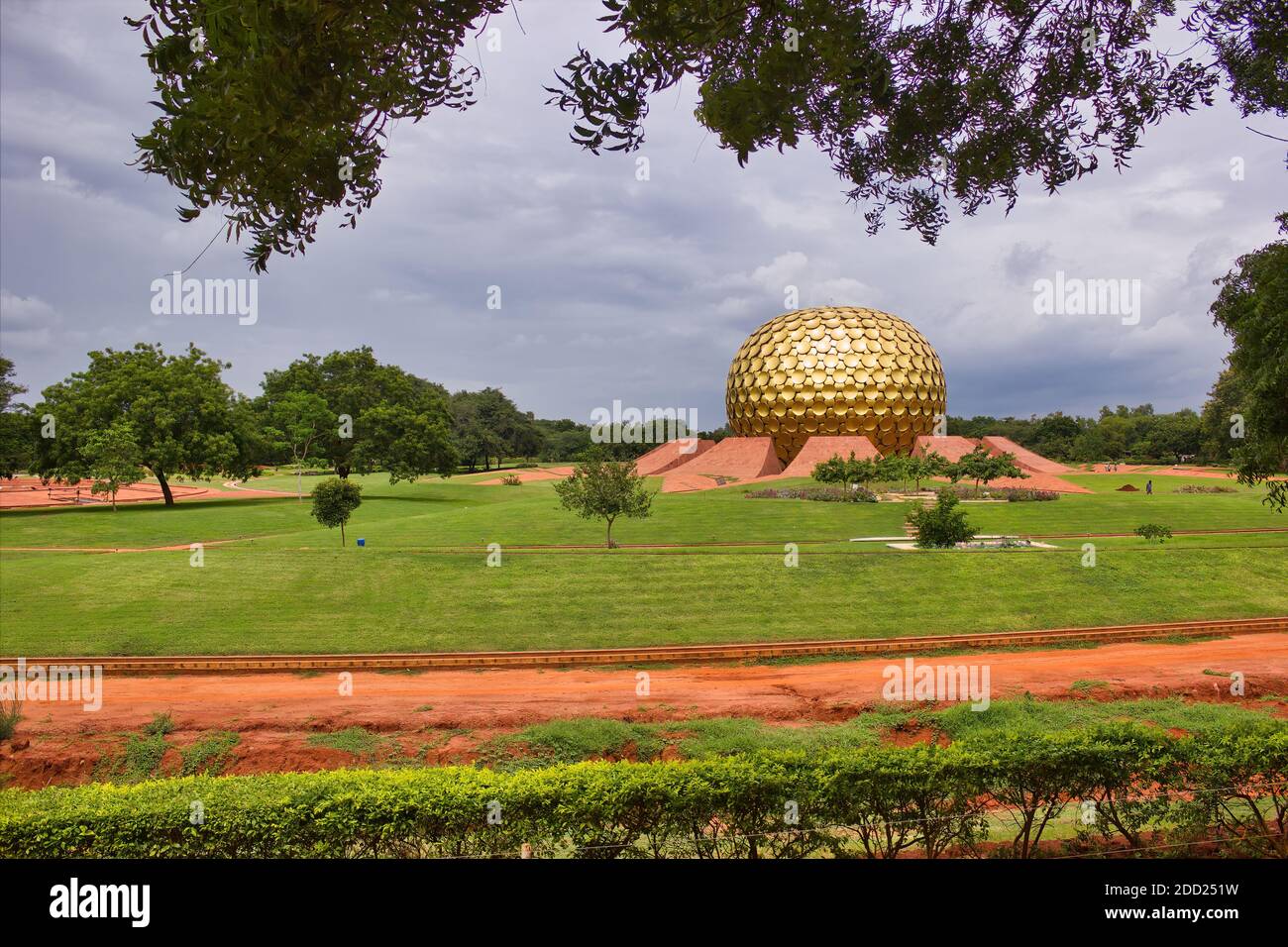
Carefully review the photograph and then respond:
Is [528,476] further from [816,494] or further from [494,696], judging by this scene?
[494,696]

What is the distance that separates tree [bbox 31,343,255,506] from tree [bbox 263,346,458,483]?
6.80 meters

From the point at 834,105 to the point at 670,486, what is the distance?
106 ft

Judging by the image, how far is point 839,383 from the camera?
44594 mm

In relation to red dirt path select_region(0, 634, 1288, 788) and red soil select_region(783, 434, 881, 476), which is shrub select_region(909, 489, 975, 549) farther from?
red soil select_region(783, 434, 881, 476)

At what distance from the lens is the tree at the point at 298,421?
44312mm

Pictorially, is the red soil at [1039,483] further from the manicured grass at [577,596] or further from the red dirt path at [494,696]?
the red dirt path at [494,696]

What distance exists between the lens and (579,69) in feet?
16.3

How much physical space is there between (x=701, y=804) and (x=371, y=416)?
41862mm

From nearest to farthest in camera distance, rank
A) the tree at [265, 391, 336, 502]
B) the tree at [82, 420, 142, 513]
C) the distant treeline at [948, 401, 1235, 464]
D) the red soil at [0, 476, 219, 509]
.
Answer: the tree at [82, 420, 142, 513]
the red soil at [0, 476, 219, 509]
the tree at [265, 391, 336, 502]
the distant treeline at [948, 401, 1235, 464]

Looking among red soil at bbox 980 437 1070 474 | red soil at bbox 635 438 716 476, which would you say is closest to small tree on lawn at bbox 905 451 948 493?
red soil at bbox 980 437 1070 474

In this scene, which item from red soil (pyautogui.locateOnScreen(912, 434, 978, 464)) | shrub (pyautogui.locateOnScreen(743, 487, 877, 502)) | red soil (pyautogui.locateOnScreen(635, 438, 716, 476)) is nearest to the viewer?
shrub (pyautogui.locateOnScreen(743, 487, 877, 502))

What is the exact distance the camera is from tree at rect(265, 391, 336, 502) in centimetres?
4431
